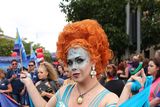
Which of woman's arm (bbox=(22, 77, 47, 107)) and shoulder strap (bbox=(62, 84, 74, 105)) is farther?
woman's arm (bbox=(22, 77, 47, 107))

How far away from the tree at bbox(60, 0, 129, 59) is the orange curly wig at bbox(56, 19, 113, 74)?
1598 cm

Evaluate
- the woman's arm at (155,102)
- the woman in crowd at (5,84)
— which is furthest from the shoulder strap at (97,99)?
the woman in crowd at (5,84)

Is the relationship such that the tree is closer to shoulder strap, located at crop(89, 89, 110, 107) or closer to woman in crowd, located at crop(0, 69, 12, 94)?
woman in crowd, located at crop(0, 69, 12, 94)

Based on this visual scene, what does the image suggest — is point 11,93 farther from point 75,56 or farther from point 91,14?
point 91,14

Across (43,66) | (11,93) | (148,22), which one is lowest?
(11,93)

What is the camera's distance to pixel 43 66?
23.0 ft

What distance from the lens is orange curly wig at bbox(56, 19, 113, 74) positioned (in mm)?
3031

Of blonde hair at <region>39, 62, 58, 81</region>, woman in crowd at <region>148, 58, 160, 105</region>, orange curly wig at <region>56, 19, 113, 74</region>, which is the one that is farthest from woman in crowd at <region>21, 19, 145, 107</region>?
blonde hair at <region>39, 62, 58, 81</region>

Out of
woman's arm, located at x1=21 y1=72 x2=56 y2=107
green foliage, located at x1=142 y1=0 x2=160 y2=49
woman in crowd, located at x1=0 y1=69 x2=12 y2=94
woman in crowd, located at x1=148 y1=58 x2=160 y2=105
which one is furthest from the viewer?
green foliage, located at x1=142 y1=0 x2=160 y2=49

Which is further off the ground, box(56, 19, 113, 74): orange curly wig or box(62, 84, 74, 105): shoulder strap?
box(56, 19, 113, 74): orange curly wig

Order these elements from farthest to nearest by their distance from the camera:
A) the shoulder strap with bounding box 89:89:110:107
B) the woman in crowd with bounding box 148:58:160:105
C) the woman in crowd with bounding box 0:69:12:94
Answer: the woman in crowd with bounding box 0:69:12:94 → the woman in crowd with bounding box 148:58:160:105 → the shoulder strap with bounding box 89:89:110:107

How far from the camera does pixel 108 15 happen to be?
20422 mm

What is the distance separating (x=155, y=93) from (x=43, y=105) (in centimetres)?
257

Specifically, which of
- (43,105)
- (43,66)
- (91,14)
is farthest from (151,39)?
(43,105)
